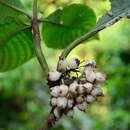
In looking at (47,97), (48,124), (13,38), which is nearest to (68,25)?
(13,38)

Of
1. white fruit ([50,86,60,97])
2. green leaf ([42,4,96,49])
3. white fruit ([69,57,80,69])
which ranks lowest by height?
white fruit ([50,86,60,97])

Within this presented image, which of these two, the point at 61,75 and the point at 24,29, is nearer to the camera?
the point at 61,75

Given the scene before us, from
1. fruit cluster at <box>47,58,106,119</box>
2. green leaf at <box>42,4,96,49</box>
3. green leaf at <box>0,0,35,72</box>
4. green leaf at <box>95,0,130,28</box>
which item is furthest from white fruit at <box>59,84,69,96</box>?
green leaf at <box>42,4,96,49</box>

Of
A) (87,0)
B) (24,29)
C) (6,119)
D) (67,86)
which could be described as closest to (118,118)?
(87,0)

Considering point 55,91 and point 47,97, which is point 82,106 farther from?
point 47,97

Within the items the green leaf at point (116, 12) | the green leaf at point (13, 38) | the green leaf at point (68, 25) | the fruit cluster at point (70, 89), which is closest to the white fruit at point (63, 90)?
the fruit cluster at point (70, 89)

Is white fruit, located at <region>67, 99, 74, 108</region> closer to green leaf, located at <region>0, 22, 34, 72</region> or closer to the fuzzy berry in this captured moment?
the fuzzy berry

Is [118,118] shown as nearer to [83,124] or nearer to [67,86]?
[83,124]
